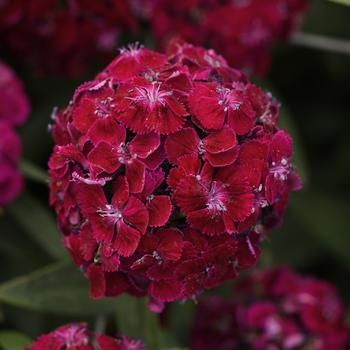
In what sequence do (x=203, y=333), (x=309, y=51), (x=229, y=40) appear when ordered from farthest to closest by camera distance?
1. (x=309, y=51)
2. (x=229, y=40)
3. (x=203, y=333)

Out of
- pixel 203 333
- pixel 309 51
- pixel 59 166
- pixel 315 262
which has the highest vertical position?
pixel 59 166

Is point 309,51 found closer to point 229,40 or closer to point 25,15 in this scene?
point 229,40

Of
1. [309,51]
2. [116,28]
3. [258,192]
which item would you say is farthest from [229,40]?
[258,192]

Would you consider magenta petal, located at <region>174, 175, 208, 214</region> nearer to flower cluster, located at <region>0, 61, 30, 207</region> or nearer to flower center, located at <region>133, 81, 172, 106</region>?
flower center, located at <region>133, 81, 172, 106</region>

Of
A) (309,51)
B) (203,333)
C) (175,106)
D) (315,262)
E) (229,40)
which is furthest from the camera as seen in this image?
(309,51)

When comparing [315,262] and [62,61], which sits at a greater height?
[62,61]

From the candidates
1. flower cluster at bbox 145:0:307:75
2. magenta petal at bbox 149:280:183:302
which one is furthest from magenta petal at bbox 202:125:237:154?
flower cluster at bbox 145:0:307:75
